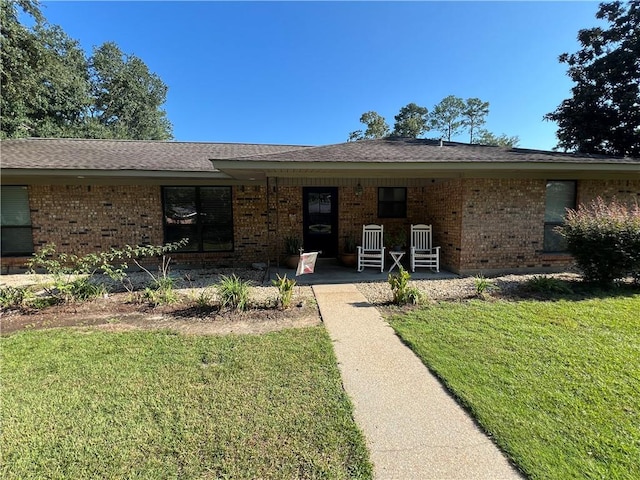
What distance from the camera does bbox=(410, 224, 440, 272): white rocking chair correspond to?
738 cm

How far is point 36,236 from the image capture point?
7613 millimetres

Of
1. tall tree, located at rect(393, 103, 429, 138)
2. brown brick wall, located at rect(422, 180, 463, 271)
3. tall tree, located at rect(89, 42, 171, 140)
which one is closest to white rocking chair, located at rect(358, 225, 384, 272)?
brown brick wall, located at rect(422, 180, 463, 271)

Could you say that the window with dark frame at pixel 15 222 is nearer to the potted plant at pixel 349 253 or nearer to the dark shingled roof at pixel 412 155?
the dark shingled roof at pixel 412 155

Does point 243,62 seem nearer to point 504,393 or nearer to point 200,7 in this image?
point 200,7

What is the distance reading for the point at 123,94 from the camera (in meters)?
27.1

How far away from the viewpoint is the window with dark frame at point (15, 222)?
24.5 feet

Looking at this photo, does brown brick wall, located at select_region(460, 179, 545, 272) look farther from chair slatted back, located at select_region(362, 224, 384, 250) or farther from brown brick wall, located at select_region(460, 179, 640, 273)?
chair slatted back, located at select_region(362, 224, 384, 250)

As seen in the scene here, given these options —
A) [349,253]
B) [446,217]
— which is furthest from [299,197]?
[446,217]

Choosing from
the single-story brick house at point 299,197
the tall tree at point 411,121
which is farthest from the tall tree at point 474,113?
the single-story brick house at point 299,197

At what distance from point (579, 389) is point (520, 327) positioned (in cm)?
146

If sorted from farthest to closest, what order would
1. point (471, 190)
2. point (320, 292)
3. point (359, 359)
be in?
point (471, 190) → point (320, 292) → point (359, 359)

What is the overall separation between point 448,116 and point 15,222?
45.6m

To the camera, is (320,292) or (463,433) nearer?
(463,433)

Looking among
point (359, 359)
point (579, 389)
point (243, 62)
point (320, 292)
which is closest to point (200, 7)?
point (243, 62)
